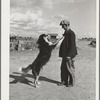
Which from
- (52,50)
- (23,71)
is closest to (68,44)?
(52,50)

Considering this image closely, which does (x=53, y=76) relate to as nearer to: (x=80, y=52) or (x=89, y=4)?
(x=80, y=52)

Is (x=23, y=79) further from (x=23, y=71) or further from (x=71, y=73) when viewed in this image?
(x=71, y=73)

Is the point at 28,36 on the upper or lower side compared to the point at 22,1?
lower

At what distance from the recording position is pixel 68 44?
81.0 inches

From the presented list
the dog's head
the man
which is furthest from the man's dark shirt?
the dog's head

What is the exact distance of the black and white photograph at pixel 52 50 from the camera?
1.93 meters

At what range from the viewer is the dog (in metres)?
1.99

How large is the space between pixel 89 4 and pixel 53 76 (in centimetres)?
68

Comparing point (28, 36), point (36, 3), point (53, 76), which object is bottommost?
point (53, 76)

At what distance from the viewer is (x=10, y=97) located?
1900 mm

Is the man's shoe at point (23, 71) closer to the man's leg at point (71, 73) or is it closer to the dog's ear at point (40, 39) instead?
the dog's ear at point (40, 39)
